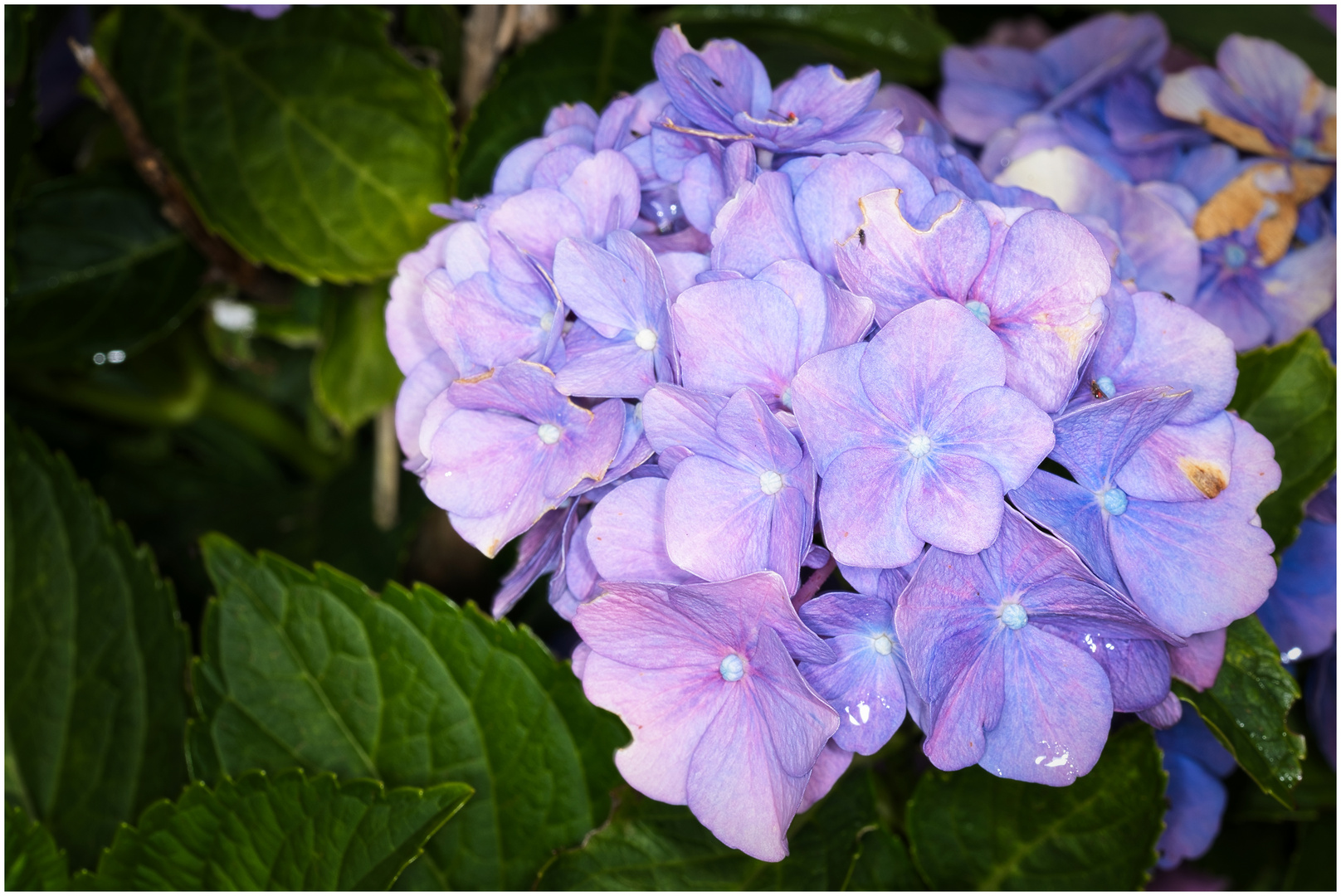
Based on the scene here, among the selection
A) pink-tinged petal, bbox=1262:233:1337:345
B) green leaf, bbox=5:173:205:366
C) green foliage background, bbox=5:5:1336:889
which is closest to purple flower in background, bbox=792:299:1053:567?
green foliage background, bbox=5:5:1336:889

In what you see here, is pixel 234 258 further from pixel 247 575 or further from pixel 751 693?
pixel 751 693

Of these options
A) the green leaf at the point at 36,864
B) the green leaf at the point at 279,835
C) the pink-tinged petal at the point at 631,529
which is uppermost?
the pink-tinged petal at the point at 631,529

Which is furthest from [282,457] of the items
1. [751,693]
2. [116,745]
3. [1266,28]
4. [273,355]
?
[1266,28]

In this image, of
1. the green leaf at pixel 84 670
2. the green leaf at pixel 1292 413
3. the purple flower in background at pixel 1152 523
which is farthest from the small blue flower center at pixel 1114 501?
the green leaf at pixel 84 670

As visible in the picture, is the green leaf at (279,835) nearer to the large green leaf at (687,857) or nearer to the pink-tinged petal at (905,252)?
the large green leaf at (687,857)

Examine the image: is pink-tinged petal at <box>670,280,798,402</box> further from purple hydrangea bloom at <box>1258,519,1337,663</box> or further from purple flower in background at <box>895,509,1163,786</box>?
purple hydrangea bloom at <box>1258,519,1337,663</box>
